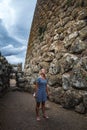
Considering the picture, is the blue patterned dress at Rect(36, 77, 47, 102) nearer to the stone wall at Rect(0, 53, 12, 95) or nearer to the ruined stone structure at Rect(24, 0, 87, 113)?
the ruined stone structure at Rect(24, 0, 87, 113)

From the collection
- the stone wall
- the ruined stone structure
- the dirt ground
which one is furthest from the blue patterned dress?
the stone wall

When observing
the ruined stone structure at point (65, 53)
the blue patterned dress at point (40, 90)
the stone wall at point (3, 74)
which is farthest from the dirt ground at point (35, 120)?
the stone wall at point (3, 74)

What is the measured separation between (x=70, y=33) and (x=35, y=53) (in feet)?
16.3

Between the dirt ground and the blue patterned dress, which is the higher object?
the blue patterned dress

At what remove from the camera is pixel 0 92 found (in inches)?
460

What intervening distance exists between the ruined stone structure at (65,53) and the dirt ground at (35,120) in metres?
0.59

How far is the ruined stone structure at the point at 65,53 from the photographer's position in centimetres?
954

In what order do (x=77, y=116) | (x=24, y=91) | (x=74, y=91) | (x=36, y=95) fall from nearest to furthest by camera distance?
1. (x=36, y=95)
2. (x=77, y=116)
3. (x=74, y=91)
4. (x=24, y=91)

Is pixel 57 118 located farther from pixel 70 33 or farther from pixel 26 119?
pixel 70 33

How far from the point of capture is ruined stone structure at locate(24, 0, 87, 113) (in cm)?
954

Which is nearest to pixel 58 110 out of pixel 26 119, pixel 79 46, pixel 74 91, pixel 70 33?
pixel 74 91

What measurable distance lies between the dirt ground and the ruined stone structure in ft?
1.94

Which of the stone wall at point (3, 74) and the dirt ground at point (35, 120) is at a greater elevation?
the stone wall at point (3, 74)

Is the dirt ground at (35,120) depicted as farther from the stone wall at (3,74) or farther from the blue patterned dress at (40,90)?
the stone wall at (3,74)
